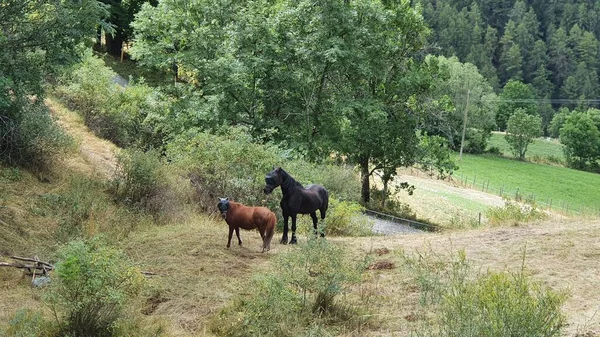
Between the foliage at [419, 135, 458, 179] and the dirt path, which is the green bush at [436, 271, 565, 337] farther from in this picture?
the foliage at [419, 135, 458, 179]

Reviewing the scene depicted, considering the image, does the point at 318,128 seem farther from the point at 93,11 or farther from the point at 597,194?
the point at 597,194

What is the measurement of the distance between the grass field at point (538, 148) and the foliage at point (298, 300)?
8159 cm

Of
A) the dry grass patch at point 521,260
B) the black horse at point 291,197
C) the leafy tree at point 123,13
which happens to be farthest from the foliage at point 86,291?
the leafy tree at point 123,13

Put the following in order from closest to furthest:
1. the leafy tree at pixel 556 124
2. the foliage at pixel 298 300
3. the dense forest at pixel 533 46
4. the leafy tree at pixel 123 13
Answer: the foliage at pixel 298 300
the leafy tree at pixel 123 13
the leafy tree at pixel 556 124
the dense forest at pixel 533 46

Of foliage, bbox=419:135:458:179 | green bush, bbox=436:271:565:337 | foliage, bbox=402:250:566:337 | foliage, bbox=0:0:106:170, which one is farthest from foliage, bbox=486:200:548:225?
foliage, bbox=419:135:458:179

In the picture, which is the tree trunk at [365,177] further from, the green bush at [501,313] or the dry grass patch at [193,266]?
the green bush at [501,313]

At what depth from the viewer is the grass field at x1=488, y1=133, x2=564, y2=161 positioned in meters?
85.9

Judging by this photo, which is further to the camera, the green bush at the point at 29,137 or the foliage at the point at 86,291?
the green bush at the point at 29,137

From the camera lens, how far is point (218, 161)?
14695mm

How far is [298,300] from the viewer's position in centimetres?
766

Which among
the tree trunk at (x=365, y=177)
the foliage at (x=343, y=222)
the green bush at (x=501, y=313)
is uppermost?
the green bush at (x=501, y=313)

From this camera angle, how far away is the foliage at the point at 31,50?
39.1 ft

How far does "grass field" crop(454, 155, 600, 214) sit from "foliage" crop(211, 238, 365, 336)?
154ft

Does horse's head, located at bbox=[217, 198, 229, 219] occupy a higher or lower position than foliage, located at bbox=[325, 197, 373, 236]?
higher
